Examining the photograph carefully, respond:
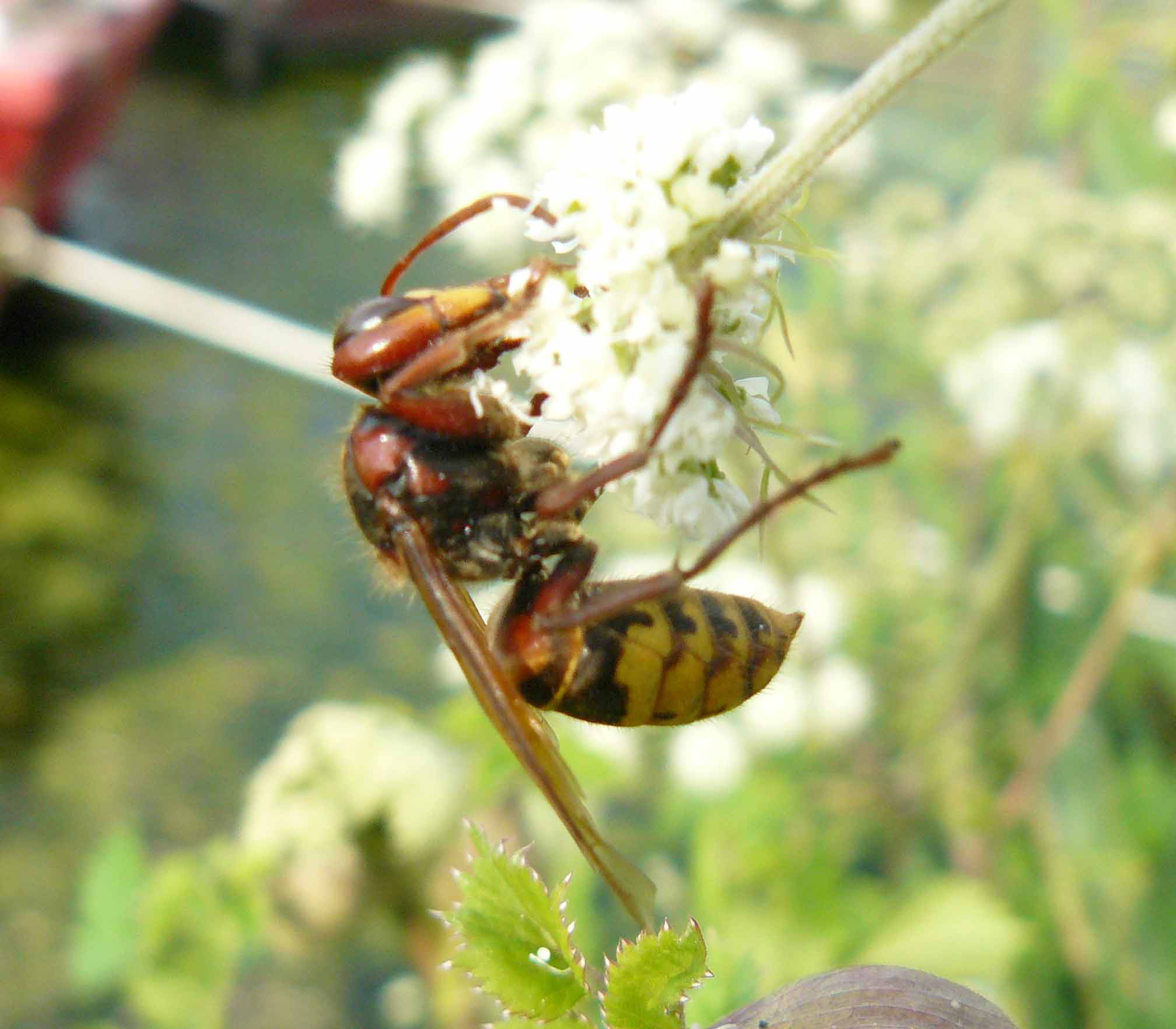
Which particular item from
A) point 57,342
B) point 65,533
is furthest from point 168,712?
point 57,342

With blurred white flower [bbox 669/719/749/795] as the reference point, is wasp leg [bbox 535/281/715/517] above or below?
above

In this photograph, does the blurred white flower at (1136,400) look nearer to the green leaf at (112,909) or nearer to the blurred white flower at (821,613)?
the blurred white flower at (821,613)

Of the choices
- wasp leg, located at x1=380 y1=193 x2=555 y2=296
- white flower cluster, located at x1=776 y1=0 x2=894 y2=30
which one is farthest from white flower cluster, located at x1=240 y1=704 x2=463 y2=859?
white flower cluster, located at x1=776 y1=0 x2=894 y2=30

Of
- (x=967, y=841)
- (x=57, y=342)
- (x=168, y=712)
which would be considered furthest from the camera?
(x=57, y=342)

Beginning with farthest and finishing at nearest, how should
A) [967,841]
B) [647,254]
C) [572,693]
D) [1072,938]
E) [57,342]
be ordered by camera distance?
[57,342], [967,841], [1072,938], [572,693], [647,254]

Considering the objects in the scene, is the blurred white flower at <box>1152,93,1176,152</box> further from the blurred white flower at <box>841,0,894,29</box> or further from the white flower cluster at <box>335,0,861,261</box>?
the blurred white flower at <box>841,0,894,29</box>

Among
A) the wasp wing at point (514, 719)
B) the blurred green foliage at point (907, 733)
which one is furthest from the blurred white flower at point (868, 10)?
the wasp wing at point (514, 719)

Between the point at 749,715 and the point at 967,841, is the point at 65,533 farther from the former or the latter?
the point at 967,841
